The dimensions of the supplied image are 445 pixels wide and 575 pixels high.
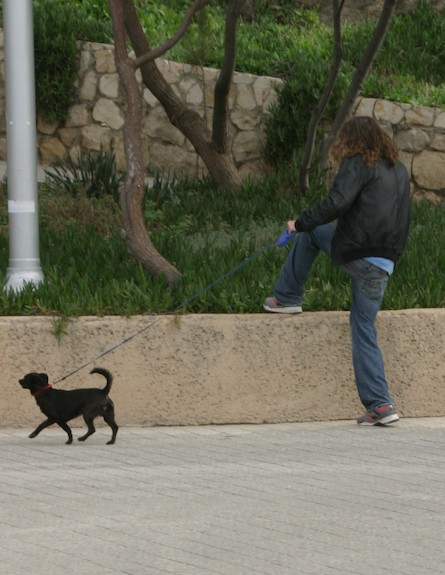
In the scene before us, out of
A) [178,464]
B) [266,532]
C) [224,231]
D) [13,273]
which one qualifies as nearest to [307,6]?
[224,231]

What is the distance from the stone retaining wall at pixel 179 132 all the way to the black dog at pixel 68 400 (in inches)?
291

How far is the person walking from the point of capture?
7.54 meters

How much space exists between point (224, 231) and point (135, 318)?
3161 mm

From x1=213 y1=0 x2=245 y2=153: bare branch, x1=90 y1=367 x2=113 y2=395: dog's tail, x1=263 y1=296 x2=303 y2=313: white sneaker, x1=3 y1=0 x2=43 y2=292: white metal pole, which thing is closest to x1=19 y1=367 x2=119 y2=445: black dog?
x1=90 y1=367 x2=113 y2=395: dog's tail

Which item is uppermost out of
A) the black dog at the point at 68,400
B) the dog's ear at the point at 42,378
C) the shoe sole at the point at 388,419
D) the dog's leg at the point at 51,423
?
the dog's ear at the point at 42,378

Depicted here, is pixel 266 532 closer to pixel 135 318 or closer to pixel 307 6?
pixel 135 318

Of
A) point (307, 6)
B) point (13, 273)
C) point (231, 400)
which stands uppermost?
point (307, 6)

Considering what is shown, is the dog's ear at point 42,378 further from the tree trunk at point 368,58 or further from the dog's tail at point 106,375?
the tree trunk at point 368,58

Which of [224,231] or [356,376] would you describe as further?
[224,231]

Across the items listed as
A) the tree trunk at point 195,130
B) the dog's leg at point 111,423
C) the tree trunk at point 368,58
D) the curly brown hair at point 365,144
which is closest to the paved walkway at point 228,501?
the dog's leg at point 111,423

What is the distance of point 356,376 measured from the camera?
7812mm

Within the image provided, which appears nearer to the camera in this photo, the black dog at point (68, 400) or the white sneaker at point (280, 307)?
the black dog at point (68, 400)

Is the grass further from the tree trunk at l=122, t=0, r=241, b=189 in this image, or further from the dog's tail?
the dog's tail

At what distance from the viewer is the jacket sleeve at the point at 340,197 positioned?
7.47 meters
